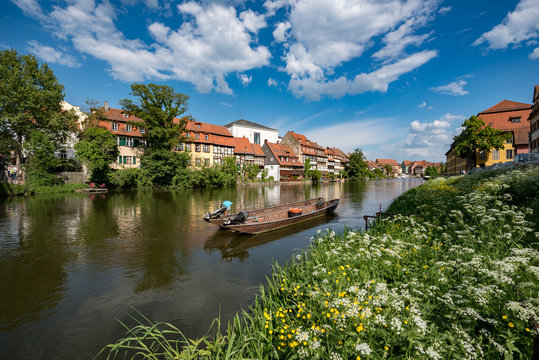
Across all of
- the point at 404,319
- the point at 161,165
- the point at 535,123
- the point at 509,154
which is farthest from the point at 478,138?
the point at 161,165

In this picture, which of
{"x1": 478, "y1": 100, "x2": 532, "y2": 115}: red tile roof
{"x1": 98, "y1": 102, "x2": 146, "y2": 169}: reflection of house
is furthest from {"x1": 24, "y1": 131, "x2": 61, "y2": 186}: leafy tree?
{"x1": 478, "y1": 100, "x2": 532, "y2": 115}: red tile roof

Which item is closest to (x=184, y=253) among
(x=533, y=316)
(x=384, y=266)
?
(x=384, y=266)

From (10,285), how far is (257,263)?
7.59m

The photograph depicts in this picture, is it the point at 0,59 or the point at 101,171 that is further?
the point at 101,171

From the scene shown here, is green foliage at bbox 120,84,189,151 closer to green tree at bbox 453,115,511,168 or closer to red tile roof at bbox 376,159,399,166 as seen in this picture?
green tree at bbox 453,115,511,168

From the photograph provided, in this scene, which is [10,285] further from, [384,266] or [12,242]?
[384,266]

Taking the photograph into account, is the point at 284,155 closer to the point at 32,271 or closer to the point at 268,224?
the point at 268,224

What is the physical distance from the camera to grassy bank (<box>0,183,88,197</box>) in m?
26.7

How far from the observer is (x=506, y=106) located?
Result: 148 feet

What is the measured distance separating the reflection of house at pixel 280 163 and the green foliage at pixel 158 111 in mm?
28193

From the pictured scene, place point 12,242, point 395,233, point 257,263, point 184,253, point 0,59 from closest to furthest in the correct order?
point 395,233
point 257,263
point 184,253
point 12,242
point 0,59

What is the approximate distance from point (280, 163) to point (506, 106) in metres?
47.0

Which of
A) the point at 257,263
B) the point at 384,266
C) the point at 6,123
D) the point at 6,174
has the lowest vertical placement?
the point at 257,263

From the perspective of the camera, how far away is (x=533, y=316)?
2.53 meters
